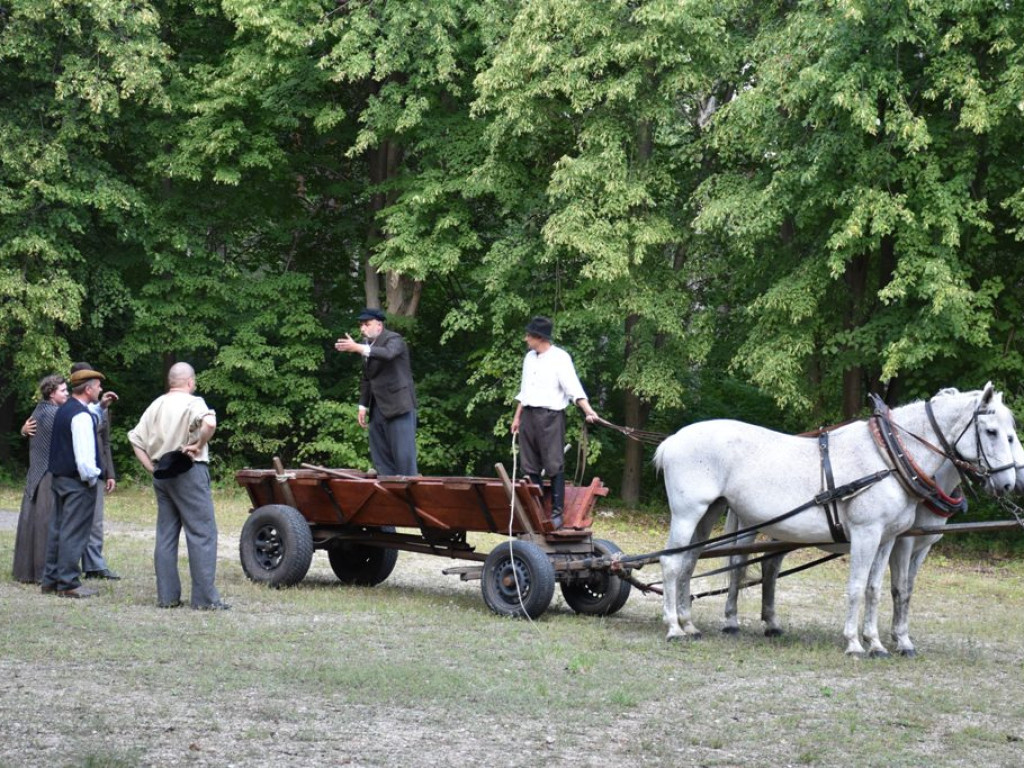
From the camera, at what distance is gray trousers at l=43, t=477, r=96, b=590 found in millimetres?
12156

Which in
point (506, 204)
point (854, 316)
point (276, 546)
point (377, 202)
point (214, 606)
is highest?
point (377, 202)

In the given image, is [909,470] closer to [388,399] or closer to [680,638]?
[680,638]

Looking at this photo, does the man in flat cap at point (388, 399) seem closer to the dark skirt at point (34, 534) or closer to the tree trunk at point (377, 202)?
the dark skirt at point (34, 534)

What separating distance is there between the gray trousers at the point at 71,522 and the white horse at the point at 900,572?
5.40 meters

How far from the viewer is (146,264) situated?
27.7 meters

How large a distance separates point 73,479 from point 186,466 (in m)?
1.43

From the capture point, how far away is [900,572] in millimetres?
10430

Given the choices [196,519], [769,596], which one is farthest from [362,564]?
[769,596]

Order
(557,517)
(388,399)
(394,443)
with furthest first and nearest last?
(394,443) → (388,399) → (557,517)

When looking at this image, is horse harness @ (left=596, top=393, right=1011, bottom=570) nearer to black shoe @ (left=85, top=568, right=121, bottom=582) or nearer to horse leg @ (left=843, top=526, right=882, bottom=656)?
horse leg @ (left=843, top=526, right=882, bottom=656)

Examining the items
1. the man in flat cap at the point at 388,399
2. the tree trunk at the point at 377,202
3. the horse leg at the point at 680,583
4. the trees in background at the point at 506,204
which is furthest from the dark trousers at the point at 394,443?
the tree trunk at the point at 377,202

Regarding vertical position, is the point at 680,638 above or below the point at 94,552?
below

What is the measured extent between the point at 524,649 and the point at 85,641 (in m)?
2.94

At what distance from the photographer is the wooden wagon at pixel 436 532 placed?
11141 millimetres
